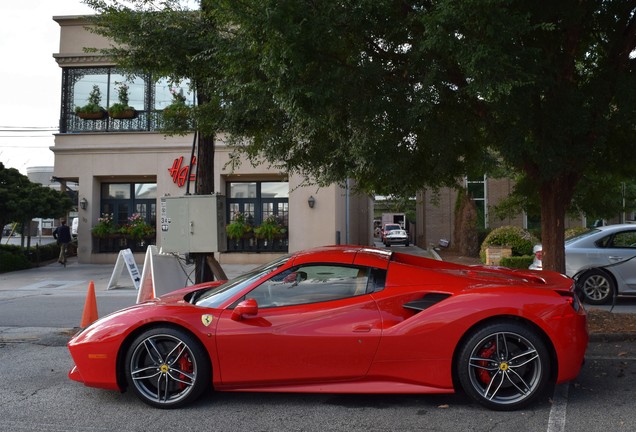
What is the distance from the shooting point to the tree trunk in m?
7.56

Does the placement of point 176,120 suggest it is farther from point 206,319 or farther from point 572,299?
point 572,299

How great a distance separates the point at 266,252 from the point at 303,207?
215cm

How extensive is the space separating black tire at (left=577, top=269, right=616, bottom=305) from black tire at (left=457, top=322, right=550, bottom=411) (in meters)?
6.23

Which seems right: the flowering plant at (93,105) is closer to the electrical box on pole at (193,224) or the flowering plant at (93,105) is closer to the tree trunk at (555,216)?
the electrical box on pole at (193,224)

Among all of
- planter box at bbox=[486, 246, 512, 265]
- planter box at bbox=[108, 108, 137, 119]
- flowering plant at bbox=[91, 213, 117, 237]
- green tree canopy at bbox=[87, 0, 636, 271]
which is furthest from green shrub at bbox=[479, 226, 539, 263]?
planter box at bbox=[108, 108, 137, 119]

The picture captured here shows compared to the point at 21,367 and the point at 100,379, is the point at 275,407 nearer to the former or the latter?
the point at 100,379

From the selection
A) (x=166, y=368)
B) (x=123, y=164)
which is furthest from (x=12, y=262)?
(x=166, y=368)

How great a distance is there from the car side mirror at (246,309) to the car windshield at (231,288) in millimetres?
283

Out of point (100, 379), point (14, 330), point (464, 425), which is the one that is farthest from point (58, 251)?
point (464, 425)

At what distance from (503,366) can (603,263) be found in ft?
21.6

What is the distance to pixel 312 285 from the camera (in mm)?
4812

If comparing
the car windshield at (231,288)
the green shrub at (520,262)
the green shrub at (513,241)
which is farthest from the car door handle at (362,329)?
the green shrub at (513,241)

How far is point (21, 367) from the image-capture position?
20.3ft

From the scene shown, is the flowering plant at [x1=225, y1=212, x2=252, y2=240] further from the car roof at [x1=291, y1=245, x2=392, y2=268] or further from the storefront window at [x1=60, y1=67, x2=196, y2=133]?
the car roof at [x1=291, y1=245, x2=392, y2=268]
